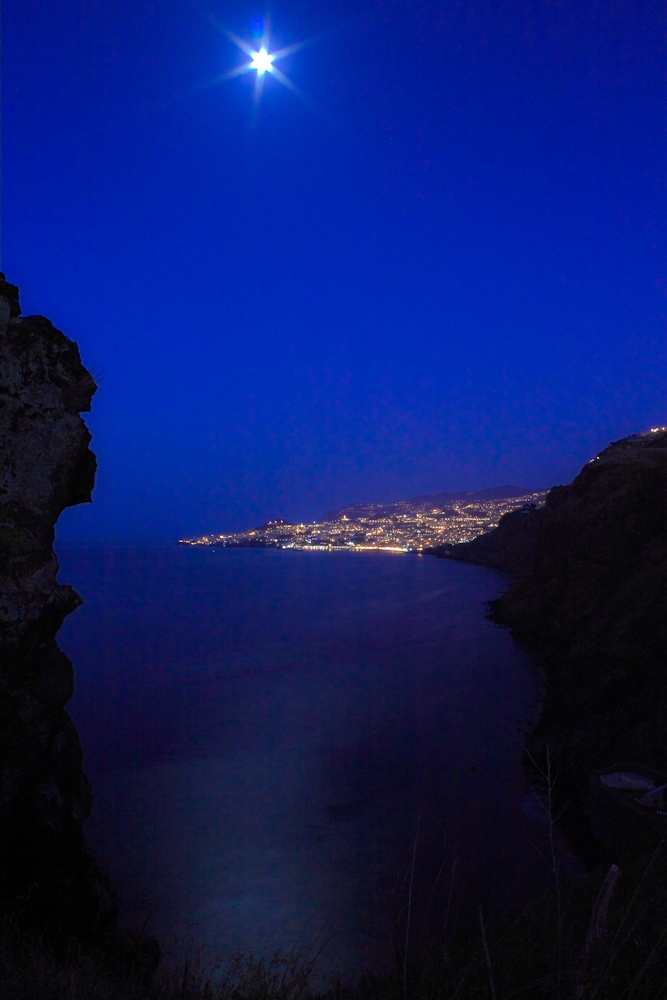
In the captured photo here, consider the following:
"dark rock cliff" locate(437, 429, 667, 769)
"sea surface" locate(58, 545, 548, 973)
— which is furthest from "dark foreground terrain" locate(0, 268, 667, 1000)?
"dark rock cliff" locate(437, 429, 667, 769)

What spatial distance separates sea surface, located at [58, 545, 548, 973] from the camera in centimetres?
1053

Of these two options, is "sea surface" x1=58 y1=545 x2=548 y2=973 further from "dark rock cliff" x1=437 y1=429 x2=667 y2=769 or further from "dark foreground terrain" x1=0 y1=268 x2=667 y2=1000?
"dark rock cliff" x1=437 y1=429 x2=667 y2=769

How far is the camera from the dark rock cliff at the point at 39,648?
20.6 feet

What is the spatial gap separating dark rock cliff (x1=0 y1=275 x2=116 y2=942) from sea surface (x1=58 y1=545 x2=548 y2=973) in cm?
236

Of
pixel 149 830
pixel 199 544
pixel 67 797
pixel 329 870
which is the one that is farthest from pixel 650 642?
pixel 199 544

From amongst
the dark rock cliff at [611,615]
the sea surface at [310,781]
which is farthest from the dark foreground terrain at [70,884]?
the dark rock cliff at [611,615]

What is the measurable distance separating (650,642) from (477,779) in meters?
5.10

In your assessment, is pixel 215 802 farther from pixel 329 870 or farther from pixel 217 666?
pixel 217 666

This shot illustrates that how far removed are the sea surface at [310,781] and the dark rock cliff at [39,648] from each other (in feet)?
7.73

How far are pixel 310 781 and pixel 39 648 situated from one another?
11106 millimetres

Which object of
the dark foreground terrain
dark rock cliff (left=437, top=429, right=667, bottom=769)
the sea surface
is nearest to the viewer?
the dark foreground terrain

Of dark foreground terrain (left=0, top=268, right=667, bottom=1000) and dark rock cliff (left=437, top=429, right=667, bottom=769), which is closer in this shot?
dark foreground terrain (left=0, top=268, right=667, bottom=1000)

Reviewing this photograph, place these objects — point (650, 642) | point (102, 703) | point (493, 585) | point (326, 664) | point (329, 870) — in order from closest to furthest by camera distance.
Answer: point (329, 870), point (650, 642), point (102, 703), point (326, 664), point (493, 585)

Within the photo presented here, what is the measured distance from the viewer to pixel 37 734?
650cm
